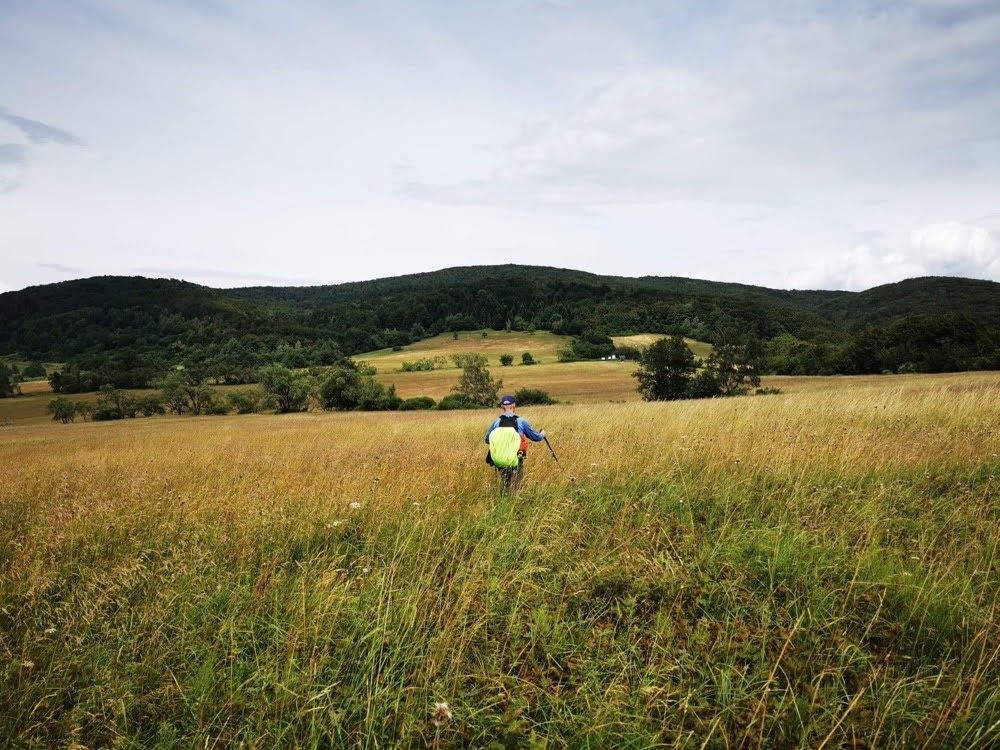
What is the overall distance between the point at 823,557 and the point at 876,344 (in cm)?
8951

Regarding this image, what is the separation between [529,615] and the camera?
10.3ft

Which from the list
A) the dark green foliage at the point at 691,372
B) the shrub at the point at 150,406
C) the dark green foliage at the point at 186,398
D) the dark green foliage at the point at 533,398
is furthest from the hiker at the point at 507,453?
the shrub at the point at 150,406

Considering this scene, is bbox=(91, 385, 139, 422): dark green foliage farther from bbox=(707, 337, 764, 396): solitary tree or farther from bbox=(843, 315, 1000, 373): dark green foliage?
bbox=(843, 315, 1000, 373): dark green foliage

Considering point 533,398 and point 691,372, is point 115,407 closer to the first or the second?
point 533,398

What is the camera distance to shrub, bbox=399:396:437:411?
203ft

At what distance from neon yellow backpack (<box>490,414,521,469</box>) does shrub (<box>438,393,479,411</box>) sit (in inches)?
2173

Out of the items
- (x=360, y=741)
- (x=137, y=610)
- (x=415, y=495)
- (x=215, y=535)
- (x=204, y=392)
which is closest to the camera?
(x=360, y=741)

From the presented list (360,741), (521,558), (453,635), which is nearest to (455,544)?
(521,558)

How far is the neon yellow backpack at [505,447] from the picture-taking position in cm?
620

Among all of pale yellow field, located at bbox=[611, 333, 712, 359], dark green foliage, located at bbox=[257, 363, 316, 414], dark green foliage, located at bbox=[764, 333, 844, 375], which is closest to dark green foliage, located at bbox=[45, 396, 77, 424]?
dark green foliage, located at bbox=[257, 363, 316, 414]

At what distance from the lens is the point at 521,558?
3824mm

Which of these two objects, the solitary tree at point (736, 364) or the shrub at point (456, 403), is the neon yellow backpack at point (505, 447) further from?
the shrub at point (456, 403)

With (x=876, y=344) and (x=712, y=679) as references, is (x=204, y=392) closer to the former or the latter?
(x=712, y=679)

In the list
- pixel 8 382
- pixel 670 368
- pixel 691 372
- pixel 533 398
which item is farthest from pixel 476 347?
pixel 8 382
